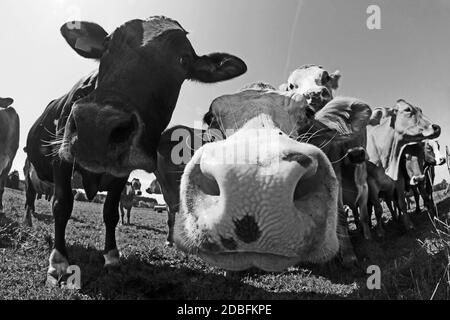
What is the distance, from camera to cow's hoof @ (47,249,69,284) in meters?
4.02

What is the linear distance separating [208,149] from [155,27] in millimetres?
2371

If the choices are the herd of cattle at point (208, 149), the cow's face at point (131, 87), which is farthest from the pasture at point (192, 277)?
the cow's face at point (131, 87)

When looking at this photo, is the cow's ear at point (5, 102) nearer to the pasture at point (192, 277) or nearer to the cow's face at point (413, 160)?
the pasture at point (192, 277)

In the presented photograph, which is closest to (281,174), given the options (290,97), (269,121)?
(269,121)

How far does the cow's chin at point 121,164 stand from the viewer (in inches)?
129

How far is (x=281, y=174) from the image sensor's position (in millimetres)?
1976

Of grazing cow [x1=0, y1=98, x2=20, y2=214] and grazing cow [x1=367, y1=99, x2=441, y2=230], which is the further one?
grazing cow [x1=367, y1=99, x2=441, y2=230]

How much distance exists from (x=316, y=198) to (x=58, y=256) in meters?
3.38

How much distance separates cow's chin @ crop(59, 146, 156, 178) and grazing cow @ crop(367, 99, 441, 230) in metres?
8.59

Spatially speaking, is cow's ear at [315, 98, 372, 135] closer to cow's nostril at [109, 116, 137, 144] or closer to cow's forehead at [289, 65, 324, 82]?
cow's nostril at [109, 116, 137, 144]

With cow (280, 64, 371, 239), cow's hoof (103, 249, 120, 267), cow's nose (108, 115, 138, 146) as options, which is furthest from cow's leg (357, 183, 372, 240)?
cow's nose (108, 115, 138, 146)

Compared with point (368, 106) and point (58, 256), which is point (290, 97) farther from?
point (58, 256)

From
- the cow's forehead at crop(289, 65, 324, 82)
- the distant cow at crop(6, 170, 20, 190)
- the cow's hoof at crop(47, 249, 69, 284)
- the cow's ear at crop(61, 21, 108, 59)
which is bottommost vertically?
the distant cow at crop(6, 170, 20, 190)

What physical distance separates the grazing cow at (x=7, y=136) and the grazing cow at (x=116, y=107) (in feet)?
17.9
